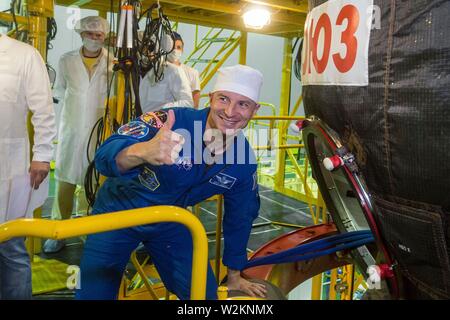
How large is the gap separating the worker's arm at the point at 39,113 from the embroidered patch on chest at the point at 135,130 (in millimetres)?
1063

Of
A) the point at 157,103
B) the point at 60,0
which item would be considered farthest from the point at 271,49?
the point at 157,103

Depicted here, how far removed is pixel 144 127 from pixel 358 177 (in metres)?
1.05

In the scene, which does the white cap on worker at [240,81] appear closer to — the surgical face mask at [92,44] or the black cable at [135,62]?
the black cable at [135,62]

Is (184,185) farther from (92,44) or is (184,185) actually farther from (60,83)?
(60,83)

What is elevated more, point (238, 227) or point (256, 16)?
point (256, 16)

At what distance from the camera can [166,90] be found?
4727 mm

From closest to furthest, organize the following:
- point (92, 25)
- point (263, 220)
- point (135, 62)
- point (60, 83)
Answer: point (135, 62), point (92, 25), point (60, 83), point (263, 220)

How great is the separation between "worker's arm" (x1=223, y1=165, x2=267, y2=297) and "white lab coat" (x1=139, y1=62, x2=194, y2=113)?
2368 millimetres

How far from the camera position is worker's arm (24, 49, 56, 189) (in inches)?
110

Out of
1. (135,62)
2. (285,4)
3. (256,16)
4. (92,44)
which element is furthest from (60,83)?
(285,4)

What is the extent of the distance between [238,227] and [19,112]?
164 centimetres

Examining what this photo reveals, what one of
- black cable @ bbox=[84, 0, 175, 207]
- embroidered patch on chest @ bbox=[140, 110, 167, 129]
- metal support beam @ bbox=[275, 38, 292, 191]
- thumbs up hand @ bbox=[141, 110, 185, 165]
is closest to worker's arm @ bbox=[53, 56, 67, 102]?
black cable @ bbox=[84, 0, 175, 207]

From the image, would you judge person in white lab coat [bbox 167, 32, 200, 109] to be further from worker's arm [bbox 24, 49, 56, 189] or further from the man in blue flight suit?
the man in blue flight suit
